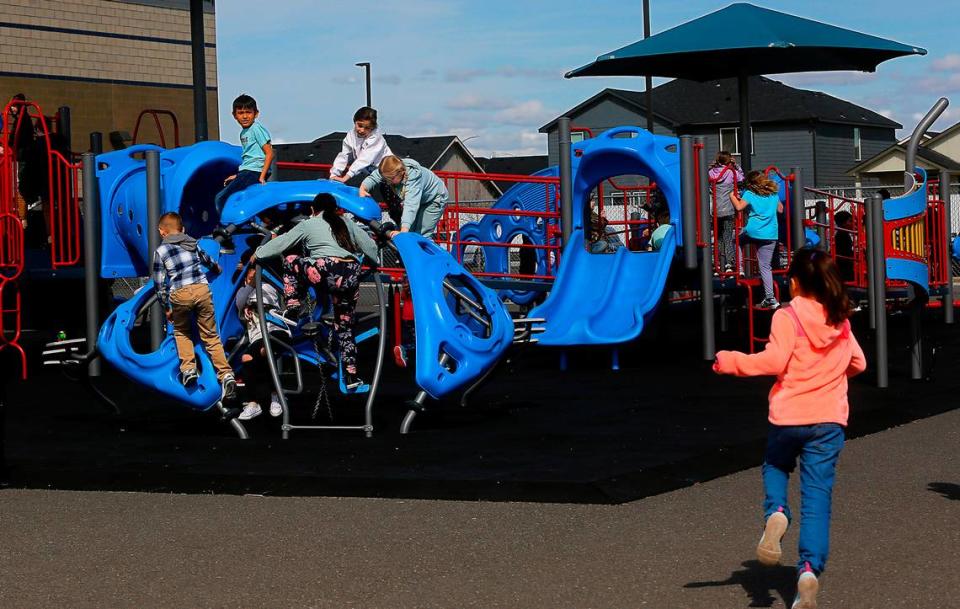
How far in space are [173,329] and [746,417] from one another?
4173 mm

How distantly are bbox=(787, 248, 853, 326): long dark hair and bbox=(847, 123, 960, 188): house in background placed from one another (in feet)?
183

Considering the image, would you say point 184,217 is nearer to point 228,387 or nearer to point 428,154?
point 228,387

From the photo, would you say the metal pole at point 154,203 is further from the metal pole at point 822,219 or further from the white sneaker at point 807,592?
the white sneaker at point 807,592

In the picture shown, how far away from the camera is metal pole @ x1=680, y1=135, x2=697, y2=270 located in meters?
16.1

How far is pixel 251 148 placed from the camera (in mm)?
13742

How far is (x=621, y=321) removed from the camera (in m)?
16.2

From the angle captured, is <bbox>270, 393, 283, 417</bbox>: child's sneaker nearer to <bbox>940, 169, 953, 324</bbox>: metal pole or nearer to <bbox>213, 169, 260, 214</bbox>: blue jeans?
<bbox>213, 169, 260, 214</bbox>: blue jeans

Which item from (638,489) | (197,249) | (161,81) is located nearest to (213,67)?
(161,81)

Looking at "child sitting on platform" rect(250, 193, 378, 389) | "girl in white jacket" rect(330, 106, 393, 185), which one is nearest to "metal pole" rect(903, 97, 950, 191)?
"girl in white jacket" rect(330, 106, 393, 185)

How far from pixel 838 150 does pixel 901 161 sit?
185 inches

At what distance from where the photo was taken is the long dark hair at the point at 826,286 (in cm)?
590

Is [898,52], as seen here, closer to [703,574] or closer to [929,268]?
[929,268]

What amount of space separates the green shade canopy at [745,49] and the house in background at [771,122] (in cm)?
4418

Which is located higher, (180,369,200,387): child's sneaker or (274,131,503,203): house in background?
(274,131,503,203): house in background
